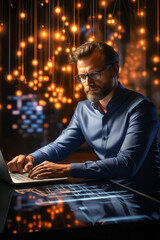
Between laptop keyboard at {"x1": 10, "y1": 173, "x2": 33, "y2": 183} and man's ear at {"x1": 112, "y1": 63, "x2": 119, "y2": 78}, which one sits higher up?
man's ear at {"x1": 112, "y1": 63, "x2": 119, "y2": 78}

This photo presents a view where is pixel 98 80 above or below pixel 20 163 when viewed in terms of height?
above

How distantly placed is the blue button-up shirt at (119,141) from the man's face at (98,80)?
79 mm

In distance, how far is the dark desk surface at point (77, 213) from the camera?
0.62m

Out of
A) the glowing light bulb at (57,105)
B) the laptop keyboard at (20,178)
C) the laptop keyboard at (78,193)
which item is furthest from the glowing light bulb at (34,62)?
the laptop keyboard at (78,193)

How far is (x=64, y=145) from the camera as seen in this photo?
1.92m

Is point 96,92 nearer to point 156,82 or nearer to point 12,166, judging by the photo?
point 12,166

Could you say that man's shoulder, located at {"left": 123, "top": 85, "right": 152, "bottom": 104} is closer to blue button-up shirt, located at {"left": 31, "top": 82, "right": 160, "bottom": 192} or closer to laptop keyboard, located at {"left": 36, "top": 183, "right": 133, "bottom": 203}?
blue button-up shirt, located at {"left": 31, "top": 82, "right": 160, "bottom": 192}

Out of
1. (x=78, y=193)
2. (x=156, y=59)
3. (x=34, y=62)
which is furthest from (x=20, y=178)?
(x=156, y=59)

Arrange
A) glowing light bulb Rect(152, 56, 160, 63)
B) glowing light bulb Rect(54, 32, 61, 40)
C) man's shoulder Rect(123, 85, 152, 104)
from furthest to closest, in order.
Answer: glowing light bulb Rect(54, 32, 61, 40) → glowing light bulb Rect(152, 56, 160, 63) → man's shoulder Rect(123, 85, 152, 104)

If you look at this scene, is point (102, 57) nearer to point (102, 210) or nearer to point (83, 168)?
point (83, 168)

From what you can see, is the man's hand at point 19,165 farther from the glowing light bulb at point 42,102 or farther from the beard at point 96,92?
the glowing light bulb at point 42,102

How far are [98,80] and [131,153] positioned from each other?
1.94 ft

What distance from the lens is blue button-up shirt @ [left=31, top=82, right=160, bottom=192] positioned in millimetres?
1313

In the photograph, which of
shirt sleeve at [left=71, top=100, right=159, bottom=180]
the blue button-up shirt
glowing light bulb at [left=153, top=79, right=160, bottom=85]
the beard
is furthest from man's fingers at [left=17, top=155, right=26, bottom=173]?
glowing light bulb at [left=153, top=79, right=160, bottom=85]
